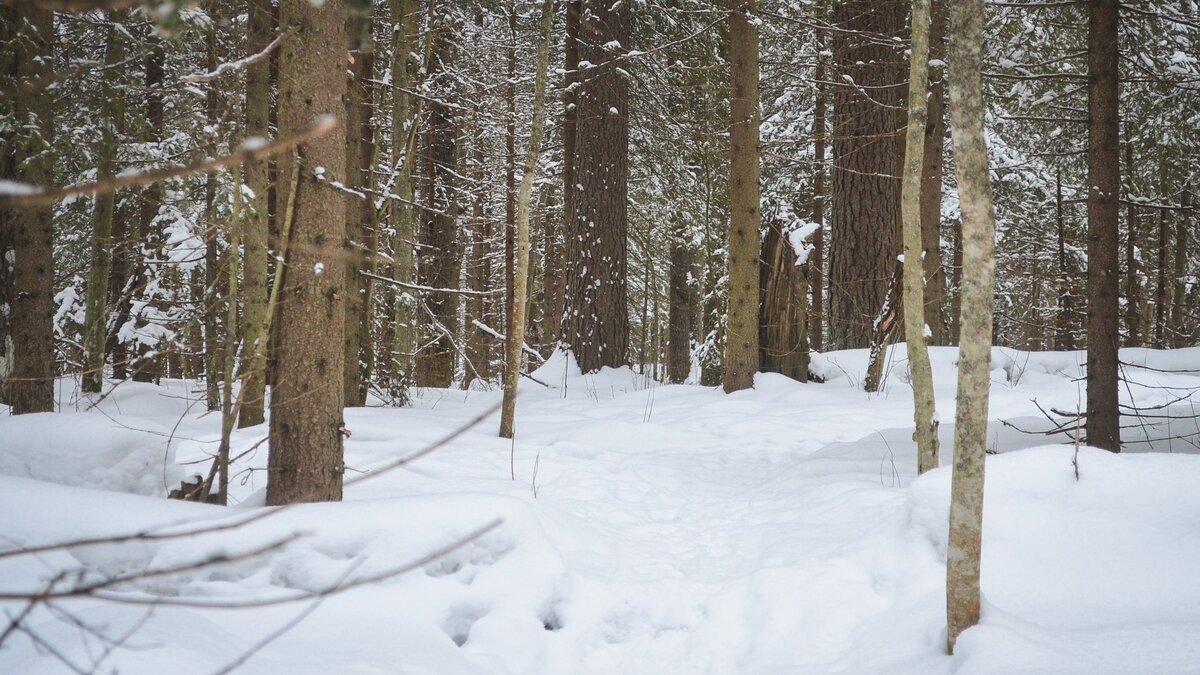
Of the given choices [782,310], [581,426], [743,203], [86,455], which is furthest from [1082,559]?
[782,310]

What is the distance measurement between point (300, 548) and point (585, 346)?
24.9 ft

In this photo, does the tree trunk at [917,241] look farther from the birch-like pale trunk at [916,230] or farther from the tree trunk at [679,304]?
the tree trunk at [679,304]

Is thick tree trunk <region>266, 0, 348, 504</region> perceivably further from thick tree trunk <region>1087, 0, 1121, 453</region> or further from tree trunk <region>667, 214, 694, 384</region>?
tree trunk <region>667, 214, 694, 384</region>

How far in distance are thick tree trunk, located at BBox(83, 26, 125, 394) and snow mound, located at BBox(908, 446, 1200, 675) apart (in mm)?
7739

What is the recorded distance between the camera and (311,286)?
3750mm

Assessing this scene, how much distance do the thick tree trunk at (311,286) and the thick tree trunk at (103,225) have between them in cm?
441

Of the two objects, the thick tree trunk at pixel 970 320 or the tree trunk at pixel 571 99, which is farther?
the tree trunk at pixel 571 99

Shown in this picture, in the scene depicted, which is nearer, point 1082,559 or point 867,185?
point 1082,559

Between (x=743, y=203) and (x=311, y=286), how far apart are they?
5.84 metres

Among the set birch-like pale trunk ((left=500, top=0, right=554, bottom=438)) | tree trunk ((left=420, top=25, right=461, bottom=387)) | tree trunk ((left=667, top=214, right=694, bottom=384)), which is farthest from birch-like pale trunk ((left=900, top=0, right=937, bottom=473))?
tree trunk ((left=667, top=214, right=694, bottom=384))

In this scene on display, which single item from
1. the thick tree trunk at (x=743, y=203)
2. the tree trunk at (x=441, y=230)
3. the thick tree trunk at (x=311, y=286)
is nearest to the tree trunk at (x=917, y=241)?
the thick tree trunk at (x=311, y=286)

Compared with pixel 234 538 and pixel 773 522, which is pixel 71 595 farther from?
pixel 773 522

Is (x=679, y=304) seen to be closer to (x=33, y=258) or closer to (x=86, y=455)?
(x=33, y=258)

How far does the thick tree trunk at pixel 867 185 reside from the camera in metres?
9.41
